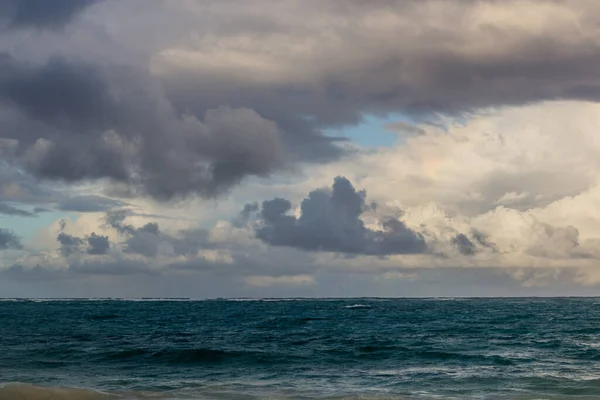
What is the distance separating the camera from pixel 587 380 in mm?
36281

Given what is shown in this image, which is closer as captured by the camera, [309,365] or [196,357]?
[309,365]

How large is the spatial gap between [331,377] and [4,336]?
1738 inches

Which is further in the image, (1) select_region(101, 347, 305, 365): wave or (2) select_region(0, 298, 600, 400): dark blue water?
(1) select_region(101, 347, 305, 365): wave

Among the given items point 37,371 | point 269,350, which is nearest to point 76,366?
point 37,371

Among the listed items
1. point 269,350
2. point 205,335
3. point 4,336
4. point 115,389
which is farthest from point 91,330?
point 115,389

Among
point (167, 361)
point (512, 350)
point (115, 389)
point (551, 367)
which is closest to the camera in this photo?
point (115, 389)

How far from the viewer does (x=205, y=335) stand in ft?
231

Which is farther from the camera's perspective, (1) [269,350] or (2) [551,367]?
(1) [269,350]

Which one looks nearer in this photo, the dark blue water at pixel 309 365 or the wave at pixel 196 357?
the dark blue water at pixel 309 365

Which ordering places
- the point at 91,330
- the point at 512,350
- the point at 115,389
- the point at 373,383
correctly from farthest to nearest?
the point at 91,330 → the point at 512,350 → the point at 373,383 → the point at 115,389

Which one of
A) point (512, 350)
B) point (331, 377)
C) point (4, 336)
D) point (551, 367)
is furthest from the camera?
point (4, 336)

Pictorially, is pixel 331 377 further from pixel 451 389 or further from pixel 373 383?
pixel 451 389

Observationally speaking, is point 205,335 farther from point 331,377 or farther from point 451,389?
point 451,389

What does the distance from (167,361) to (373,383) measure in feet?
54.2
